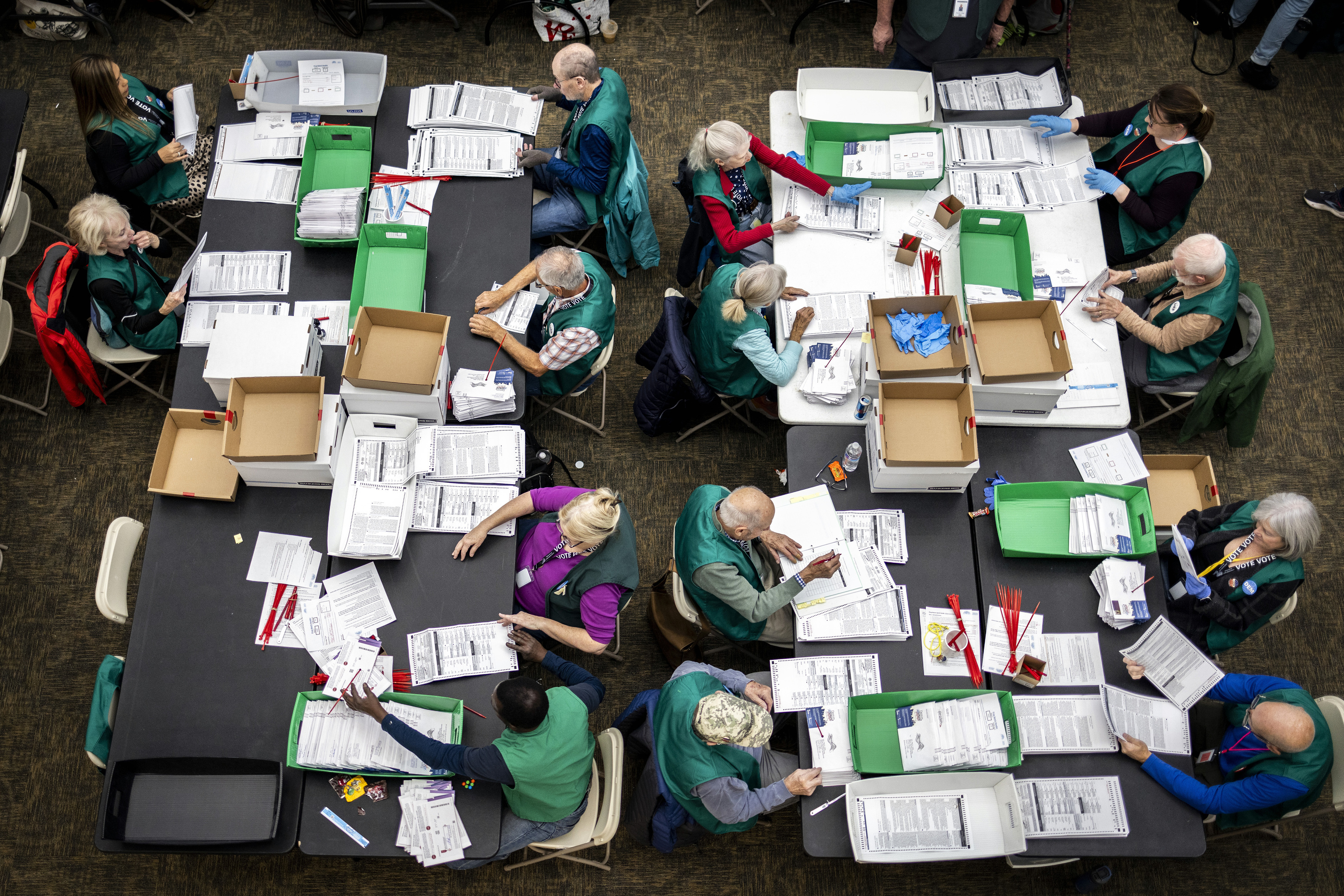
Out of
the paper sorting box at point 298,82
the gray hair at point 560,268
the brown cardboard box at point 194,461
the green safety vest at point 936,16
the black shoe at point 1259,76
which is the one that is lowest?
the brown cardboard box at point 194,461

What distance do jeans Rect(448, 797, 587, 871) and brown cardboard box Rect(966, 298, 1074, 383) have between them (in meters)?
2.79

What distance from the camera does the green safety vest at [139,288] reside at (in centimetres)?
466

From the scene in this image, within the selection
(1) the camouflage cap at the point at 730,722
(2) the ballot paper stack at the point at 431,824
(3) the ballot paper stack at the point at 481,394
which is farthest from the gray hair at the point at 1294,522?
(2) the ballot paper stack at the point at 431,824

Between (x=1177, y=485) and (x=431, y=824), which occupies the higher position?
(x=1177, y=485)

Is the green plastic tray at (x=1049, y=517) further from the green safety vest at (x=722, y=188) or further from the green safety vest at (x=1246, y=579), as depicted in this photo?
the green safety vest at (x=722, y=188)

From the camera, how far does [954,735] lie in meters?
3.72

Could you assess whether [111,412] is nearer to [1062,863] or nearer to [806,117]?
[806,117]

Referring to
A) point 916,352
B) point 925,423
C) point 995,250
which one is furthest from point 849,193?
point 925,423

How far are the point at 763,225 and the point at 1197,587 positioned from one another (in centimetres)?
285

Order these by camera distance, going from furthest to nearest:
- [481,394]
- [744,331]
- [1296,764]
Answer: [744,331] → [481,394] → [1296,764]

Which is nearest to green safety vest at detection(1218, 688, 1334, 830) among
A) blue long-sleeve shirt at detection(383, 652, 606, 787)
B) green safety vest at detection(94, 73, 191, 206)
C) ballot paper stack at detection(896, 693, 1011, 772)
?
ballot paper stack at detection(896, 693, 1011, 772)

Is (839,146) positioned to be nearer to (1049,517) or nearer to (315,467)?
(1049,517)

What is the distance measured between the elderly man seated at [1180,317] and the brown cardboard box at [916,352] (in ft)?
2.99

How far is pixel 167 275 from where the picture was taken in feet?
19.4
